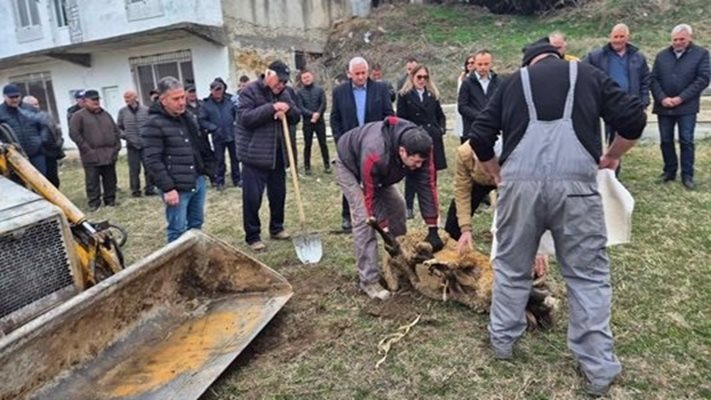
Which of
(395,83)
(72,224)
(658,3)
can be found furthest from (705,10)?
(72,224)

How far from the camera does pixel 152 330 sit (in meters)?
3.24

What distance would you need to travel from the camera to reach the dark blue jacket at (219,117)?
27.3 ft

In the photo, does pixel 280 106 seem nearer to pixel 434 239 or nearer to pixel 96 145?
pixel 434 239

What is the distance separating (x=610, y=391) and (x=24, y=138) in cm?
714

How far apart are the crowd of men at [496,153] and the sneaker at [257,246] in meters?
0.01

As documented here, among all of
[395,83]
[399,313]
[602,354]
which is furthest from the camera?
[395,83]

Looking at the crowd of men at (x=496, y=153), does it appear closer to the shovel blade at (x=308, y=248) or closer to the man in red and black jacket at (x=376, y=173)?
the man in red and black jacket at (x=376, y=173)

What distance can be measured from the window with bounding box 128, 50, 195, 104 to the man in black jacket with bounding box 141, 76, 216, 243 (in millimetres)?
10230

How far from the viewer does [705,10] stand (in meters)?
13.9

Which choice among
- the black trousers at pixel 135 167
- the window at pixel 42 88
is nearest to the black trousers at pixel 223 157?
the black trousers at pixel 135 167

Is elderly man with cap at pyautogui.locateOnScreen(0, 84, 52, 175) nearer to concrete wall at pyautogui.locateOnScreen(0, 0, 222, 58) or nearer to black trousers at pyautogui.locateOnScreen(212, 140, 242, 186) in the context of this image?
black trousers at pyautogui.locateOnScreen(212, 140, 242, 186)

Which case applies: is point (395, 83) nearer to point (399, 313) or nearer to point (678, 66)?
point (678, 66)

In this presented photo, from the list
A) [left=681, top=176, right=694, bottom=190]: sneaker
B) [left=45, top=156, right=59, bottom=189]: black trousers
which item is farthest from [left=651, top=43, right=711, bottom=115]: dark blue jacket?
[left=45, top=156, right=59, bottom=189]: black trousers

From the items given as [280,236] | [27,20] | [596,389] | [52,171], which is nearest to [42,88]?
[27,20]
